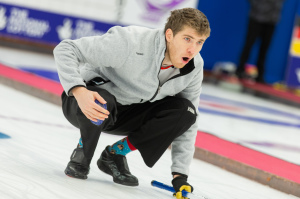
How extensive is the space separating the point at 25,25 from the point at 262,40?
3376 mm

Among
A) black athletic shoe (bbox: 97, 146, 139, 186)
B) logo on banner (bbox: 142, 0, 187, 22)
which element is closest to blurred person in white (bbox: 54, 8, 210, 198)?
black athletic shoe (bbox: 97, 146, 139, 186)

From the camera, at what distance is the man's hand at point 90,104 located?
2.13 metres

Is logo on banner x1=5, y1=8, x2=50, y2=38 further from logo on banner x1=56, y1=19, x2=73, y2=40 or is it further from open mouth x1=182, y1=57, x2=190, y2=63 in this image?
open mouth x1=182, y1=57, x2=190, y2=63

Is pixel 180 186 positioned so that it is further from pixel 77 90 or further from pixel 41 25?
pixel 41 25

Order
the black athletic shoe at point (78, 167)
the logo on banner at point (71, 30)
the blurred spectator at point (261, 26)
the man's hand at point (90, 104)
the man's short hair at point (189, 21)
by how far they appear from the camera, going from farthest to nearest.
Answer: the blurred spectator at point (261, 26) → the logo on banner at point (71, 30) → the black athletic shoe at point (78, 167) → the man's short hair at point (189, 21) → the man's hand at point (90, 104)

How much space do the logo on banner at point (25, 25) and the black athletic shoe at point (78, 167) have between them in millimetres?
5190

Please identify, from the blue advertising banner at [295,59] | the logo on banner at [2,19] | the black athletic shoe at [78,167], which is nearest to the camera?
the black athletic shoe at [78,167]

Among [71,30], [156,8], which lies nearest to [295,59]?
[156,8]

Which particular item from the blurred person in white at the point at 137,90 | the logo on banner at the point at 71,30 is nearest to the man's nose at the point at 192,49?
the blurred person in white at the point at 137,90

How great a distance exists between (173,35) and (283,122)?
3.85 metres

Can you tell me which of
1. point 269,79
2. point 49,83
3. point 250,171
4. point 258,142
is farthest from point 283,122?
point 269,79

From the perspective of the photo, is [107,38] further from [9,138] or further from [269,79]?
[269,79]

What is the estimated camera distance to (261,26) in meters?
8.52

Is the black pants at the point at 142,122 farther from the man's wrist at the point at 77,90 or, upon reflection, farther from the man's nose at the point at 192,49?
the man's nose at the point at 192,49
